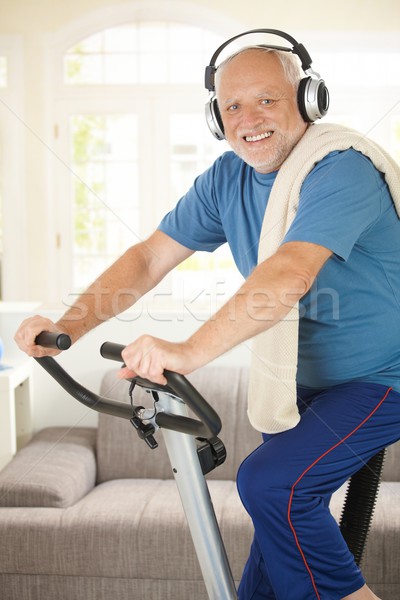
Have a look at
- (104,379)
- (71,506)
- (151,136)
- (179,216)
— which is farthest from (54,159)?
(179,216)

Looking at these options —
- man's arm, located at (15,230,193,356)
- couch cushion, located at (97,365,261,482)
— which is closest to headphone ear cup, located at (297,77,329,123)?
man's arm, located at (15,230,193,356)

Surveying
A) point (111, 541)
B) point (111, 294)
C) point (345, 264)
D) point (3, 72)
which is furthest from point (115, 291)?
point (3, 72)

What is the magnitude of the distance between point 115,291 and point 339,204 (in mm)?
620

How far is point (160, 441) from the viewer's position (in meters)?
3.03

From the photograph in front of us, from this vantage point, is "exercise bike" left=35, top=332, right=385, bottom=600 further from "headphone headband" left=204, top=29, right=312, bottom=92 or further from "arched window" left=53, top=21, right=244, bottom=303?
"arched window" left=53, top=21, right=244, bottom=303

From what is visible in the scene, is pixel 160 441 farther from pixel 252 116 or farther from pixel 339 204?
pixel 339 204

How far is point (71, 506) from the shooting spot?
2707 mm

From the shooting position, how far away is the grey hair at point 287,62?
1727mm

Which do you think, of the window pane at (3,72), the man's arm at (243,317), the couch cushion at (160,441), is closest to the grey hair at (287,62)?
the man's arm at (243,317)

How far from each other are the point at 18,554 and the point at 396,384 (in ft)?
5.08

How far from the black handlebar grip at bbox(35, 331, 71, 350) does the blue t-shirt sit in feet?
1.44

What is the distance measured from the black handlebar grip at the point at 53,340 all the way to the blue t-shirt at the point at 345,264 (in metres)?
0.44

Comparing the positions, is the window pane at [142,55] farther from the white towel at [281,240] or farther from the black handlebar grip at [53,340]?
the black handlebar grip at [53,340]

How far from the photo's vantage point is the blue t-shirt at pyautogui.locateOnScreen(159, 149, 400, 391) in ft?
4.56
